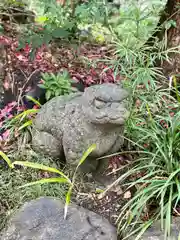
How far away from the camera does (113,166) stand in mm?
2729

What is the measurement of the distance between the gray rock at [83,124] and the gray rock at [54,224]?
0.36m

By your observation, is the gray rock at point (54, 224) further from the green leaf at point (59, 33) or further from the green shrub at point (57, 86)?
the green leaf at point (59, 33)

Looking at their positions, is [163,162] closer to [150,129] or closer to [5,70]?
[150,129]

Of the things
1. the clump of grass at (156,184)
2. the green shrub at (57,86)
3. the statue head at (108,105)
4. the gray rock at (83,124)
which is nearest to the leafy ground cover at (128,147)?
the clump of grass at (156,184)

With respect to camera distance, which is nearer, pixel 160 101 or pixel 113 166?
pixel 113 166

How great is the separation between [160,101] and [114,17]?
2.87 m

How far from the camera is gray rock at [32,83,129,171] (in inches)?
78.3

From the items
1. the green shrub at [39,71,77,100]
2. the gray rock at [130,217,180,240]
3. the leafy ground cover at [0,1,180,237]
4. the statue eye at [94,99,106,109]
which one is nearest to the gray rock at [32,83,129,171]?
the statue eye at [94,99,106,109]

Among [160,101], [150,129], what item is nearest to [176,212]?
[150,129]

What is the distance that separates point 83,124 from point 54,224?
66cm

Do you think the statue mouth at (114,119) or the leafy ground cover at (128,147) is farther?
the leafy ground cover at (128,147)

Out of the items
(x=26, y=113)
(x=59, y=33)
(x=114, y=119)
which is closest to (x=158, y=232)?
(x=114, y=119)

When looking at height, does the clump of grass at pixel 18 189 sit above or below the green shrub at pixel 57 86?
below

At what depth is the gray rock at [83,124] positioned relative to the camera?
78.3 inches
